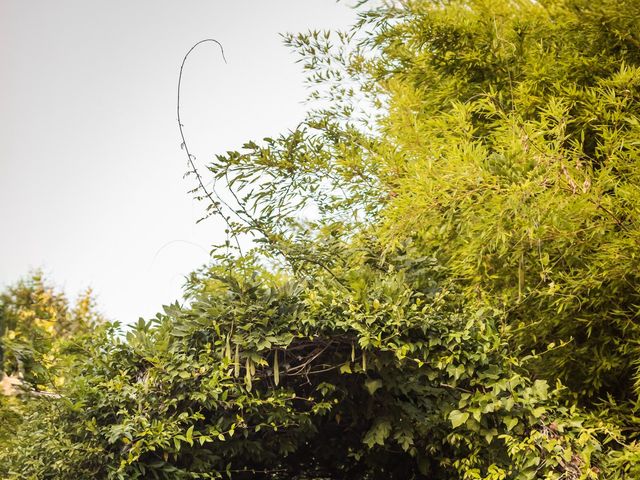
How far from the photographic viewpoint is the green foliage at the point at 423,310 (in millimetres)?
2844

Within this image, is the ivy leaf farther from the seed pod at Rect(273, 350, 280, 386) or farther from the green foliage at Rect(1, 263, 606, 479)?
the seed pod at Rect(273, 350, 280, 386)

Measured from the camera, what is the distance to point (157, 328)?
297 cm

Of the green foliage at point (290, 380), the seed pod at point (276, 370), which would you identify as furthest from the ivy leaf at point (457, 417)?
the seed pod at point (276, 370)

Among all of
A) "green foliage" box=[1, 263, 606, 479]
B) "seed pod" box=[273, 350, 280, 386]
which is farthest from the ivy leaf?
"seed pod" box=[273, 350, 280, 386]

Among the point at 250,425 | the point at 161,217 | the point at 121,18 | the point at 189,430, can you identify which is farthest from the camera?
the point at 121,18

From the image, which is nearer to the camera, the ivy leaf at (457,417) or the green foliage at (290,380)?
Answer: the green foliage at (290,380)

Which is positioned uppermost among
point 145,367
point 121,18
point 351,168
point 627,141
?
point 121,18

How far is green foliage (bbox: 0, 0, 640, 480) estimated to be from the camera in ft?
9.33

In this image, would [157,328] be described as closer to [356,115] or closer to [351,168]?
[351,168]

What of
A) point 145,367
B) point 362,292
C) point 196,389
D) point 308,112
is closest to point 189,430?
point 196,389

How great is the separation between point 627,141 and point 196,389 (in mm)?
2544

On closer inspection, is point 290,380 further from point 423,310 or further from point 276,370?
point 423,310

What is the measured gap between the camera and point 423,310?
293 centimetres

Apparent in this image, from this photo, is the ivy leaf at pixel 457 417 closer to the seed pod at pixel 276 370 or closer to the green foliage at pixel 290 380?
the green foliage at pixel 290 380
